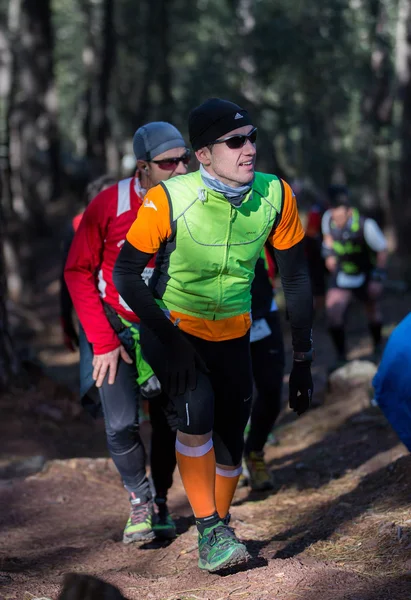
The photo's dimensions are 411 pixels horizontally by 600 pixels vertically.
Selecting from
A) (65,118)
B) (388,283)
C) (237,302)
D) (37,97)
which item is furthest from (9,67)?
(65,118)

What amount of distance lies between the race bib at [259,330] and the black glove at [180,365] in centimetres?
185

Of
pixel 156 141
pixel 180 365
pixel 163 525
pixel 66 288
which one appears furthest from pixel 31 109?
pixel 180 365

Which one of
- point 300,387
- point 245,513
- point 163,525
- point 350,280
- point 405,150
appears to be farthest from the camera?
point 405,150

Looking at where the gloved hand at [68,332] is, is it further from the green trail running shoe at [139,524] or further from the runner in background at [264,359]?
the green trail running shoe at [139,524]

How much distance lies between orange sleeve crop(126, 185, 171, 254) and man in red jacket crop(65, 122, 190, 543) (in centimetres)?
74

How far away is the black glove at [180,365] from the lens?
13.8 ft

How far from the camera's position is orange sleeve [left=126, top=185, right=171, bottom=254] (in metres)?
4.16

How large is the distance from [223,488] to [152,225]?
142 centimetres

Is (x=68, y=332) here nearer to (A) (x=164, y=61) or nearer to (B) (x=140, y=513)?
(B) (x=140, y=513)

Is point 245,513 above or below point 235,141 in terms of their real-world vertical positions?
below

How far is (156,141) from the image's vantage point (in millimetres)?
4996

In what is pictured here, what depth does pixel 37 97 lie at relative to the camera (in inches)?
904

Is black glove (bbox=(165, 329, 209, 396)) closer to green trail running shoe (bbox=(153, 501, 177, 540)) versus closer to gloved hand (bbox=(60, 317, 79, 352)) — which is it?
green trail running shoe (bbox=(153, 501, 177, 540))

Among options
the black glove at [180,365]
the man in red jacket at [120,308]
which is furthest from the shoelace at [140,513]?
the black glove at [180,365]
